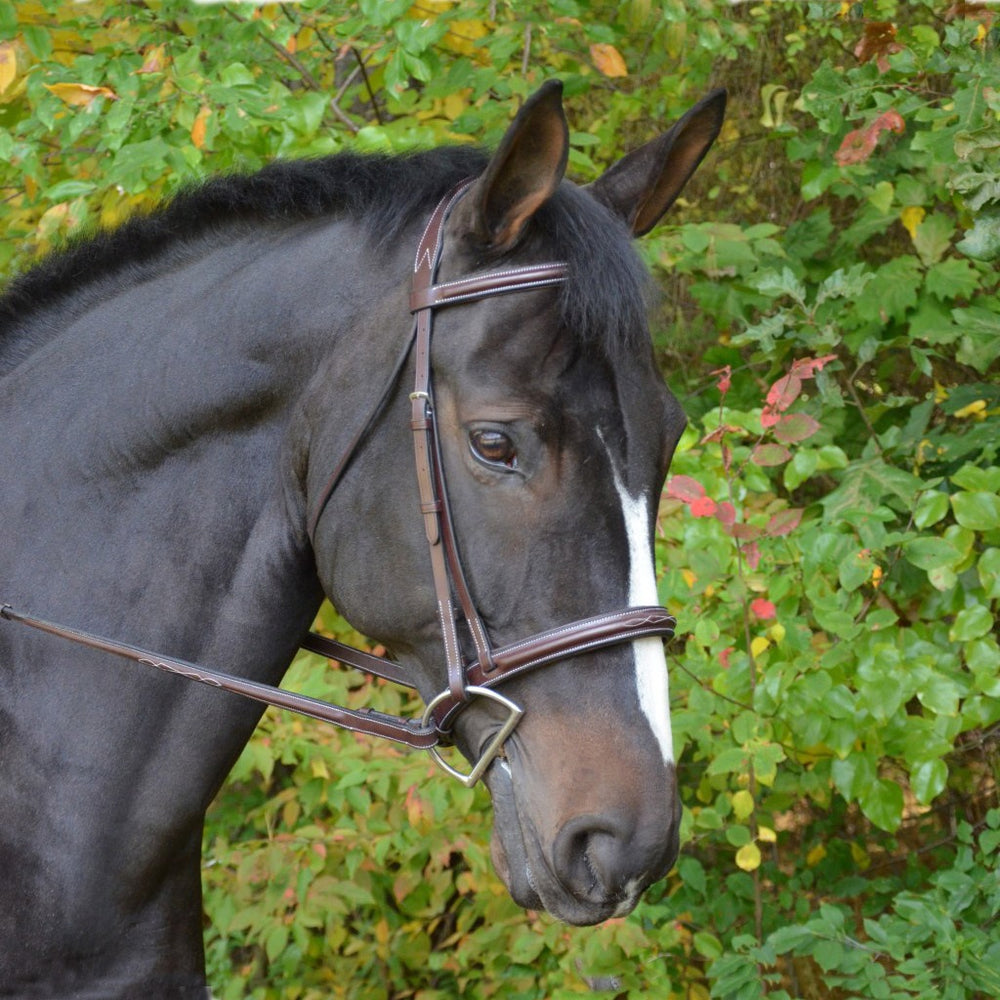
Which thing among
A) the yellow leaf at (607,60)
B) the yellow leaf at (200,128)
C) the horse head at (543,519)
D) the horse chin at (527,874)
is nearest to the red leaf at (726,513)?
the horse head at (543,519)

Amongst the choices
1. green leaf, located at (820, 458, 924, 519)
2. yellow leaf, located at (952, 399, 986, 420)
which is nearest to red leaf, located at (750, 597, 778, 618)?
green leaf, located at (820, 458, 924, 519)

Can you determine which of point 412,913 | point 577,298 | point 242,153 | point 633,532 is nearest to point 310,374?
point 577,298

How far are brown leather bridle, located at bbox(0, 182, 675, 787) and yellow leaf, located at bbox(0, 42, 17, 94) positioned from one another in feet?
6.14

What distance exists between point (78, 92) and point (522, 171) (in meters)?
1.99

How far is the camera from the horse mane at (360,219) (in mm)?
1858

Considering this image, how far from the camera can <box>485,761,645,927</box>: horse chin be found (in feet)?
5.60

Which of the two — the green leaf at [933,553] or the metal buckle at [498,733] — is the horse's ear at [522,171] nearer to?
the metal buckle at [498,733]

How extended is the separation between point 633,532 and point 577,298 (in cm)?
39

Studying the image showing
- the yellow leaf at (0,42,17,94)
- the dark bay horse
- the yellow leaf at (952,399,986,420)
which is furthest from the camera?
the yellow leaf at (952,399,986,420)

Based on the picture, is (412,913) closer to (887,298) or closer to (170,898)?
(170,898)

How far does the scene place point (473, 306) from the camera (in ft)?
6.19

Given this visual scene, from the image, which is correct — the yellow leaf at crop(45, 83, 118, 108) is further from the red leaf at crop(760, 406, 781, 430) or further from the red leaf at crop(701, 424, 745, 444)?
the red leaf at crop(760, 406, 781, 430)

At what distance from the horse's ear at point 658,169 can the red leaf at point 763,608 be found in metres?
1.27

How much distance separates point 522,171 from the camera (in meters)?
1.88
